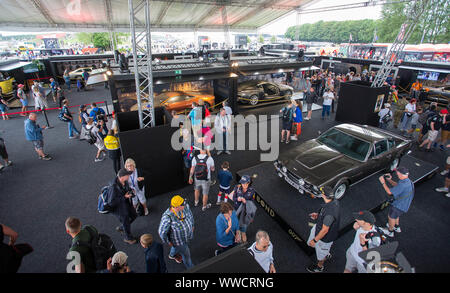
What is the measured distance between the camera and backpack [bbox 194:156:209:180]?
461 cm

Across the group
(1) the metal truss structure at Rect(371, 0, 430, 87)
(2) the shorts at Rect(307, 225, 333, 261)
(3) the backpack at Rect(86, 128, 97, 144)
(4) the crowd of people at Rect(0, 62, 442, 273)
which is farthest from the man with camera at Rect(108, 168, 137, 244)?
(1) the metal truss structure at Rect(371, 0, 430, 87)

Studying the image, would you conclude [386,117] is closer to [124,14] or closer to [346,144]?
[346,144]

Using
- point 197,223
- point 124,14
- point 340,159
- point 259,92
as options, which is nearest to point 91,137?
point 197,223

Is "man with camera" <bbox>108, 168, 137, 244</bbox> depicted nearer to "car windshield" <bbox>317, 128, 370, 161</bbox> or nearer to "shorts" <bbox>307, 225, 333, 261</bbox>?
"shorts" <bbox>307, 225, 333, 261</bbox>

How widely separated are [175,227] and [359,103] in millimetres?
10231

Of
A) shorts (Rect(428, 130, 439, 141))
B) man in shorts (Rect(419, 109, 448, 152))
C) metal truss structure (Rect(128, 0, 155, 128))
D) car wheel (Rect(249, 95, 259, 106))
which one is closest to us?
metal truss structure (Rect(128, 0, 155, 128))

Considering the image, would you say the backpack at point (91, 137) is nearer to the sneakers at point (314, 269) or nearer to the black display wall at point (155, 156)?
the black display wall at point (155, 156)

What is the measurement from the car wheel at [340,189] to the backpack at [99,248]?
14.9ft

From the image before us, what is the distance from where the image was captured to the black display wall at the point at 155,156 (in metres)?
5.02

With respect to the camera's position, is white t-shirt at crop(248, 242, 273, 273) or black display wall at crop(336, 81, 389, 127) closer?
white t-shirt at crop(248, 242, 273, 273)

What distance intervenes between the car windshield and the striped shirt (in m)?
4.42

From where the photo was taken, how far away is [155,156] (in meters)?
5.40

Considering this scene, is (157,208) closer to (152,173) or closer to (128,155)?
(152,173)
